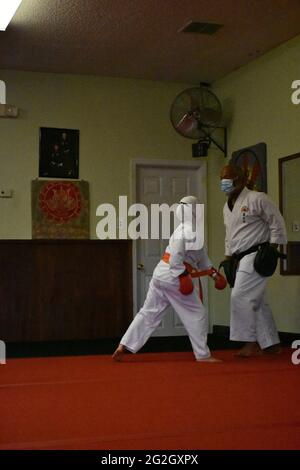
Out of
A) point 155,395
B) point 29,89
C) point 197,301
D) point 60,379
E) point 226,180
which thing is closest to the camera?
point 155,395

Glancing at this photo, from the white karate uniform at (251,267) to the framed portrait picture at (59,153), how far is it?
295cm

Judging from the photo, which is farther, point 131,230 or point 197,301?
point 131,230

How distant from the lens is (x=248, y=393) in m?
4.38

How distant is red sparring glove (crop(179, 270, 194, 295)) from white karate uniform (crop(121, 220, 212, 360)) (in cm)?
4

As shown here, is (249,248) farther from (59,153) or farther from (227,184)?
(59,153)

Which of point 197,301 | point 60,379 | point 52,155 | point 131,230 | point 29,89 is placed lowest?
point 60,379

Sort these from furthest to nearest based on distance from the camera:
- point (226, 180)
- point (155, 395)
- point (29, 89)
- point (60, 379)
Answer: point (29, 89)
point (226, 180)
point (60, 379)
point (155, 395)

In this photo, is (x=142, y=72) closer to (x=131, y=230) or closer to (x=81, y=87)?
(x=81, y=87)

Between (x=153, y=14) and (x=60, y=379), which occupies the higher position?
(x=153, y=14)

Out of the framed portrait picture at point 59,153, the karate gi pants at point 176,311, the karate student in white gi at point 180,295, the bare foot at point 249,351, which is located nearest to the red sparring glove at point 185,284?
the karate student in white gi at point 180,295

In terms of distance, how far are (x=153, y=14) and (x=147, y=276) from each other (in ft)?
11.1

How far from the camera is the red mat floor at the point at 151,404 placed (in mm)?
3139

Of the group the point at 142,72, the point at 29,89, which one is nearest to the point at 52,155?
the point at 29,89

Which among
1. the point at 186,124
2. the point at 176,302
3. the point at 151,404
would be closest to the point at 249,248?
the point at 176,302
